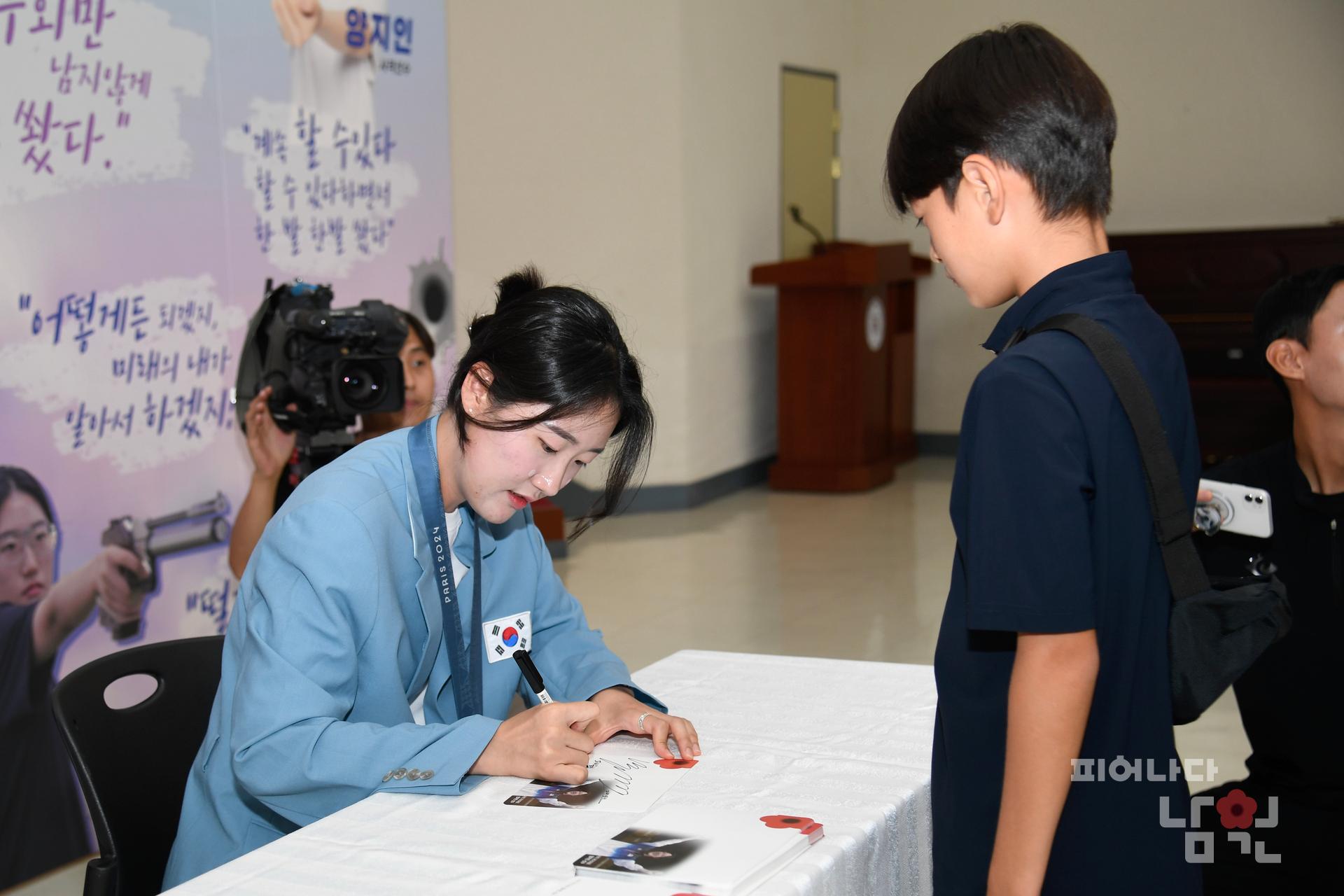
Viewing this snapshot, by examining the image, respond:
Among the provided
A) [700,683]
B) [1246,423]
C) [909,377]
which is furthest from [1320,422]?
[909,377]

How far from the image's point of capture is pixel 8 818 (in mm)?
2809

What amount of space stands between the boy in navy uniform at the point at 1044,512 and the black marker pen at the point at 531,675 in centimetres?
70

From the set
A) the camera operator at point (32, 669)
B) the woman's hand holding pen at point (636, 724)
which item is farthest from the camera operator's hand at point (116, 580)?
the woman's hand holding pen at point (636, 724)

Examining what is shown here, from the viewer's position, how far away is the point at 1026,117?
1107 millimetres

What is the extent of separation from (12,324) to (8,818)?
3.53ft

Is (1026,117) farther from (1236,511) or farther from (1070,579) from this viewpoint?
(1236,511)

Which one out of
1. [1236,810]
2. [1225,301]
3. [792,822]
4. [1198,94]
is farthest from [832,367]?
[792,822]

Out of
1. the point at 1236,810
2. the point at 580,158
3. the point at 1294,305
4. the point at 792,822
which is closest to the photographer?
the point at 792,822

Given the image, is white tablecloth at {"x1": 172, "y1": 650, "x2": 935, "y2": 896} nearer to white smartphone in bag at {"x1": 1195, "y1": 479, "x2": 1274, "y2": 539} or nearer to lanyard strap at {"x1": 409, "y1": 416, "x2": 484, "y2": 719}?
lanyard strap at {"x1": 409, "y1": 416, "x2": 484, "y2": 719}

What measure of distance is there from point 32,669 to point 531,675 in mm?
1612

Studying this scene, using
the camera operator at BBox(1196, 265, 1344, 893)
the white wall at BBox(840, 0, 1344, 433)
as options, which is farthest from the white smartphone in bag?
the white wall at BBox(840, 0, 1344, 433)

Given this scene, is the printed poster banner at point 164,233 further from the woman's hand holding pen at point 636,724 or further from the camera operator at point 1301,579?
the camera operator at point 1301,579

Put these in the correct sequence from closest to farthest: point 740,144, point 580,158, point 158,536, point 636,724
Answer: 1. point 636,724
2. point 158,536
3. point 580,158
4. point 740,144

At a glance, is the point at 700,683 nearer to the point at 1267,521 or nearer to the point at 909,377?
the point at 1267,521
